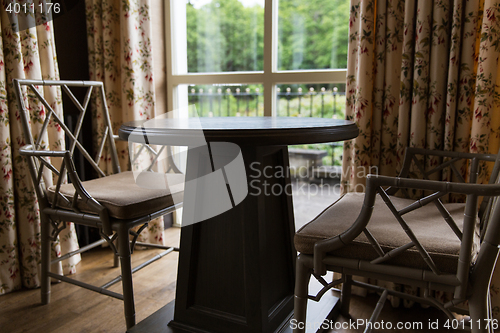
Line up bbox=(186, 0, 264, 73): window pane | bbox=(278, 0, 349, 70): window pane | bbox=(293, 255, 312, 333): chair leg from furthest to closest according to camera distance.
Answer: bbox=(186, 0, 264, 73): window pane, bbox=(278, 0, 349, 70): window pane, bbox=(293, 255, 312, 333): chair leg

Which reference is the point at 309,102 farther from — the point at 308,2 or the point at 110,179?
the point at 110,179

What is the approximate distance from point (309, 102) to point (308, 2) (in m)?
0.55

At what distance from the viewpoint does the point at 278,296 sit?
4.98 feet

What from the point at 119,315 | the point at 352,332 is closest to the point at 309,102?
the point at 352,332

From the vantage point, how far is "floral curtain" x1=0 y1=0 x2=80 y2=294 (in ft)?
6.09

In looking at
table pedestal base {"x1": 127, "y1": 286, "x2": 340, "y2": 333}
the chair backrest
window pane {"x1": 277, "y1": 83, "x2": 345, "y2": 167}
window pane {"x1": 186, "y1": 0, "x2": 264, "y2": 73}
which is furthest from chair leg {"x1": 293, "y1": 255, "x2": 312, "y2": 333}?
window pane {"x1": 186, "y1": 0, "x2": 264, "y2": 73}

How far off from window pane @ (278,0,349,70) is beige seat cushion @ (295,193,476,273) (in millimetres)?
1080

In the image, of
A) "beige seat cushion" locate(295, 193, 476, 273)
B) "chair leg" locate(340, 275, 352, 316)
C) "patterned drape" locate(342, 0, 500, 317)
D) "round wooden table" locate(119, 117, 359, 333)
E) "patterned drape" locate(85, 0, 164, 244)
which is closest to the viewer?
"beige seat cushion" locate(295, 193, 476, 273)

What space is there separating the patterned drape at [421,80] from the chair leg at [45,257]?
1391 mm

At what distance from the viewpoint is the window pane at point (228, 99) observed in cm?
246

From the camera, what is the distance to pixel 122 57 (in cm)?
233

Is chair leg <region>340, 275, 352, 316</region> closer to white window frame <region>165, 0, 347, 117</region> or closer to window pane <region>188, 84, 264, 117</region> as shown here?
white window frame <region>165, 0, 347, 117</region>

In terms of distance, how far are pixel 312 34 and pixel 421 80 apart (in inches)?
29.9

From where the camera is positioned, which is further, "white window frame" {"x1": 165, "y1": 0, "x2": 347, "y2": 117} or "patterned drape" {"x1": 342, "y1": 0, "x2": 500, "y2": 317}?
"white window frame" {"x1": 165, "y1": 0, "x2": 347, "y2": 117}
